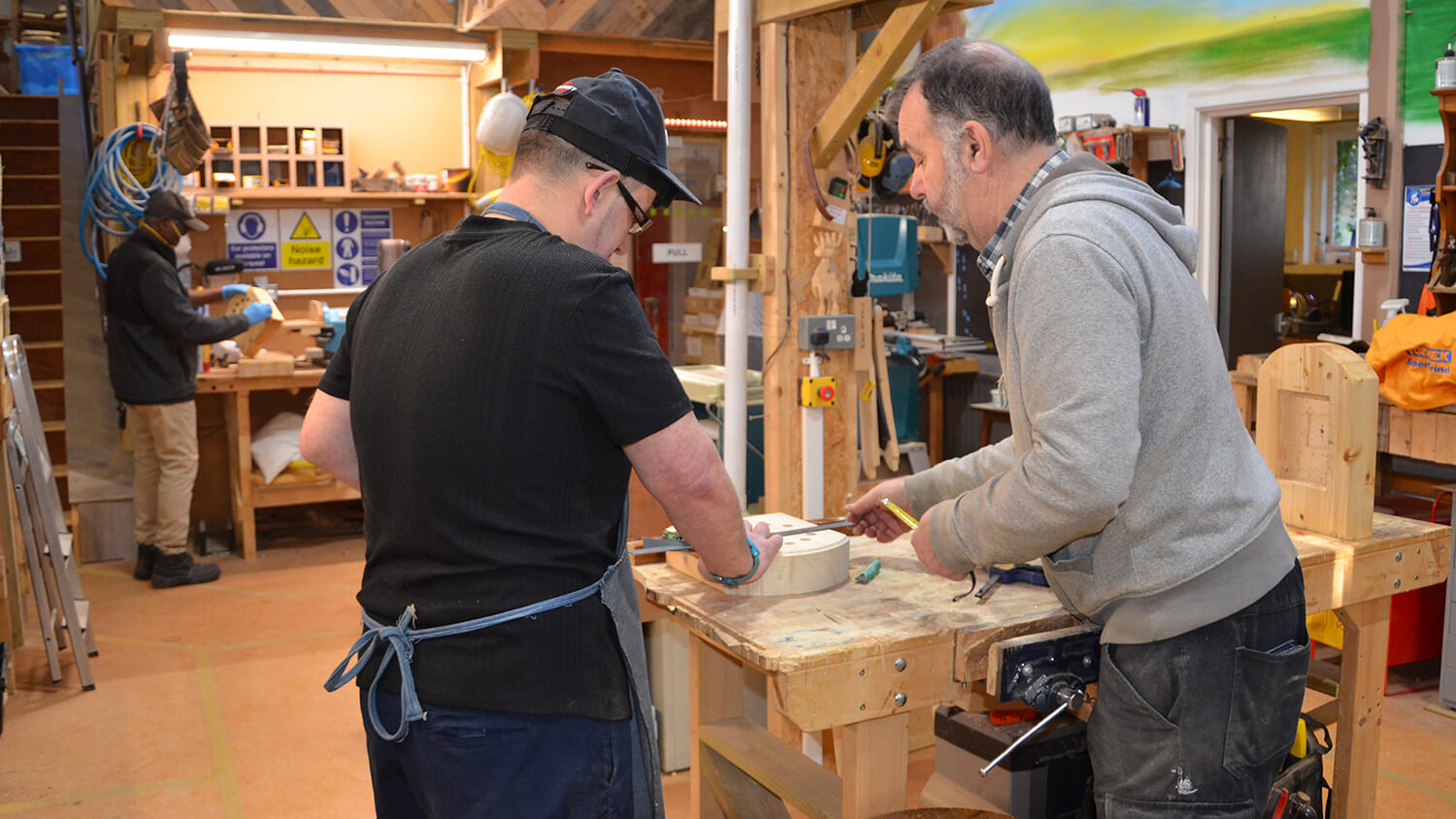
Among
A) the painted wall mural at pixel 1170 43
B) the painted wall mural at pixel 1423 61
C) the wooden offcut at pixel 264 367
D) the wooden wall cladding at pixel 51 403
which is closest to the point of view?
the painted wall mural at pixel 1423 61

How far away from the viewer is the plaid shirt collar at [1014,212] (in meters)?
1.94

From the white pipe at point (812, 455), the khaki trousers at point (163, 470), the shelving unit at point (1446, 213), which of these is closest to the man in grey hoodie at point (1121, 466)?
the white pipe at point (812, 455)

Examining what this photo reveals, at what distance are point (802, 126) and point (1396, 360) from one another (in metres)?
2.49

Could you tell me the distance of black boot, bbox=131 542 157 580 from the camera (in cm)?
634

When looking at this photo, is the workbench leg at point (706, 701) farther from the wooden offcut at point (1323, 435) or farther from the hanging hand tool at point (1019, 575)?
the wooden offcut at point (1323, 435)

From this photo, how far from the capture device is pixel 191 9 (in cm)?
661

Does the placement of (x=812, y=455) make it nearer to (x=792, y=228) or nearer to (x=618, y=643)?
(x=792, y=228)

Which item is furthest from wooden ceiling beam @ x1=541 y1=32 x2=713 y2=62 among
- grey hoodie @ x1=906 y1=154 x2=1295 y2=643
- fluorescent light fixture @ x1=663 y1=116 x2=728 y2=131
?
grey hoodie @ x1=906 y1=154 x2=1295 y2=643

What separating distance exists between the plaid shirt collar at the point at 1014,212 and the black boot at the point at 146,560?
5540 mm

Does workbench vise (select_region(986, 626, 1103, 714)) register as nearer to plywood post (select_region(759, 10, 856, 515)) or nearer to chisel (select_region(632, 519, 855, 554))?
chisel (select_region(632, 519, 855, 554))

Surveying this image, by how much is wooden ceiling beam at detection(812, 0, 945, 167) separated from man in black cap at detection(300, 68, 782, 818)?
209 centimetres

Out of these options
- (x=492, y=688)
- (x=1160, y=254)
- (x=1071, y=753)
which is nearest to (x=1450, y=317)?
(x=1071, y=753)

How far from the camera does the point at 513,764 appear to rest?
5.70 ft

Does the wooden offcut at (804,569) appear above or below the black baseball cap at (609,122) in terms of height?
below
